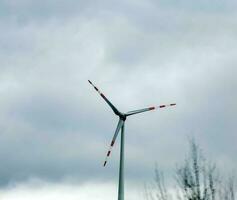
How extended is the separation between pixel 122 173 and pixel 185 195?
456 centimetres

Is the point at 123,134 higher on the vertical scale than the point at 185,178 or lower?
higher

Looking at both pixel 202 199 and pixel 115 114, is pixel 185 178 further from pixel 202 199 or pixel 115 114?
pixel 115 114

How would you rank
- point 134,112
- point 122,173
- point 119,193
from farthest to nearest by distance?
point 134,112 → point 122,173 → point 119,193

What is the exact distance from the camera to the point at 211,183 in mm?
27125

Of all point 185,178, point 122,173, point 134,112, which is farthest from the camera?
point 134,112

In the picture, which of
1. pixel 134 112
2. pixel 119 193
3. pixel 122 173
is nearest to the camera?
pixel 119 193

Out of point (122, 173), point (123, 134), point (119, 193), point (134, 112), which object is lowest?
point (119, 193)

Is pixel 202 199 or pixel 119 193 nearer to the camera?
pixel 119 193

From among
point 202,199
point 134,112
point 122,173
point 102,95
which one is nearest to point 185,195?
point 202,199

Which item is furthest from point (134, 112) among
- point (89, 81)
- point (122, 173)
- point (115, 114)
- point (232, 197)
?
point (232, 197)

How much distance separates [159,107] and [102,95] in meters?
4.80

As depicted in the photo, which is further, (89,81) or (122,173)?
(89,81)

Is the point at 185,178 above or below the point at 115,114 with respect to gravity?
below

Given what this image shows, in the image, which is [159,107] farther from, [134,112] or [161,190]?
[161,190]
